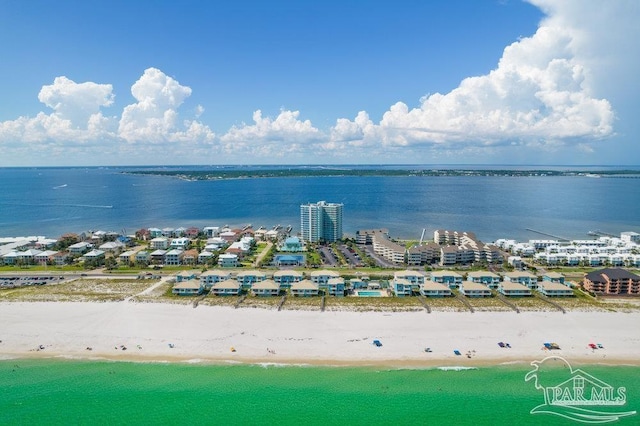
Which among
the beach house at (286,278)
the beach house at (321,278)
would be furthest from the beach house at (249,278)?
the beach house at (321,278)

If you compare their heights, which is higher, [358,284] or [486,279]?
[486,279]

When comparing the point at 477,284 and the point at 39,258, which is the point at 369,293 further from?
the point at 39,258

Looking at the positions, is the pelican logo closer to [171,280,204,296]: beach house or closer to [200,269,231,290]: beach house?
[171,280,204,296]: beach house

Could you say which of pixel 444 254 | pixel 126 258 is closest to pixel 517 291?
pixel 444 254

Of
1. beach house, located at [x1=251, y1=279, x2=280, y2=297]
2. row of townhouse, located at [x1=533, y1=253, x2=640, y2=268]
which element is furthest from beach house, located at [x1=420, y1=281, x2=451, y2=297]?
row of townhouse, located at [x1=533, y1=253, x2=640, y2=268]

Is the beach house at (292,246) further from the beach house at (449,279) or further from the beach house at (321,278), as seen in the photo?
the beach house at (449,279)

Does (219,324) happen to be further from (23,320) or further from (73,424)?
(23,320)
